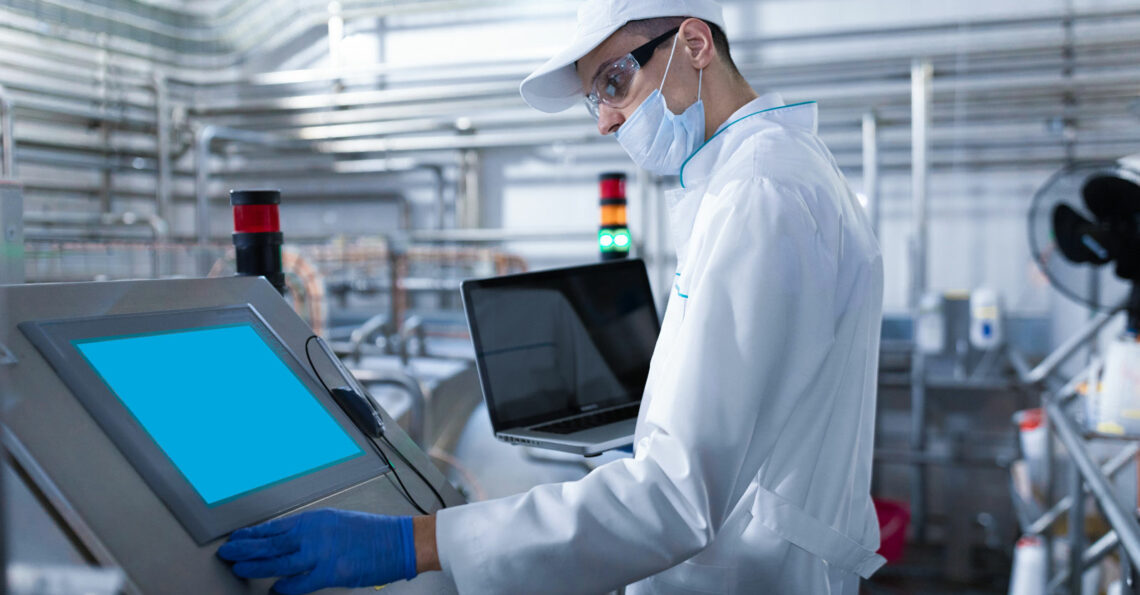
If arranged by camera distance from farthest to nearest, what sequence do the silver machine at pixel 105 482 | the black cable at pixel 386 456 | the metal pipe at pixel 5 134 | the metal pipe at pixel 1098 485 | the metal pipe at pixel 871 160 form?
the metal pipe at pixel 871 160, the metal pipe at pixel 5 134, the metal pipe at pixel 1098 485, the black cable at pixel 386 456, the silver machine at pixel 105 482

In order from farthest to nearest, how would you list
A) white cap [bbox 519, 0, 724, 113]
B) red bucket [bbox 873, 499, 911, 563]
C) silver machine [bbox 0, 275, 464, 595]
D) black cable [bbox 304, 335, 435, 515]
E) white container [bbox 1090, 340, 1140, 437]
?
red bucket [bbox 873, 499, 911, 563] < white container [bbox 1090, 340, 1140, 437] < white cap [bbox 519, 0, 724, 113] < black cable [bbox 304, 335, 435, 515] < silver machine [bbox 0, 275, 464, 595]

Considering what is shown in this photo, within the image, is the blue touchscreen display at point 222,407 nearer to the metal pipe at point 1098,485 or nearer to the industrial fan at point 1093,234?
the metal pipe at point 1098,485

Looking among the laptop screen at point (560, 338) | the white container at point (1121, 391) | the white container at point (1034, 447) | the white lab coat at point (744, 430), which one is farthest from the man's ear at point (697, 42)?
the white container at point (1034, 447)

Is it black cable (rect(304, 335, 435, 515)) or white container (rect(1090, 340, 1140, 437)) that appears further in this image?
white container (rect(1090, 340, 1140, 437))

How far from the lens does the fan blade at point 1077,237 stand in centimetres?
181

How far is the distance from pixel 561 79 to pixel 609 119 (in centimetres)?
11

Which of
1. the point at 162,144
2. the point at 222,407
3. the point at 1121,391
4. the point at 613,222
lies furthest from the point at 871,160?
the point at 162,144

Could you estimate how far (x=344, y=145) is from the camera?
12.0ft

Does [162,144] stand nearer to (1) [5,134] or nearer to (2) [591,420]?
(1) [5,134]

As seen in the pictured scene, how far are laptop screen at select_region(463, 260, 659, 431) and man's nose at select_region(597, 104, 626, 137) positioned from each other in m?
0.26

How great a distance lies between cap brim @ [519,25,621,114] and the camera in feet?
2.81

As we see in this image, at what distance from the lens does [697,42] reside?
83cm

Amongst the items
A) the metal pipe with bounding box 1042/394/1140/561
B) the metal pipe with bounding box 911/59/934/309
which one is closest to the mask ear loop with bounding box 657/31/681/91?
the metal pipe with bounding box 1042/394/1140/561

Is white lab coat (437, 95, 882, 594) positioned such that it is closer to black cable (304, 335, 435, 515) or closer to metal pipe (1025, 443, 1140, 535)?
black cable (304, 335, 435, 515)
